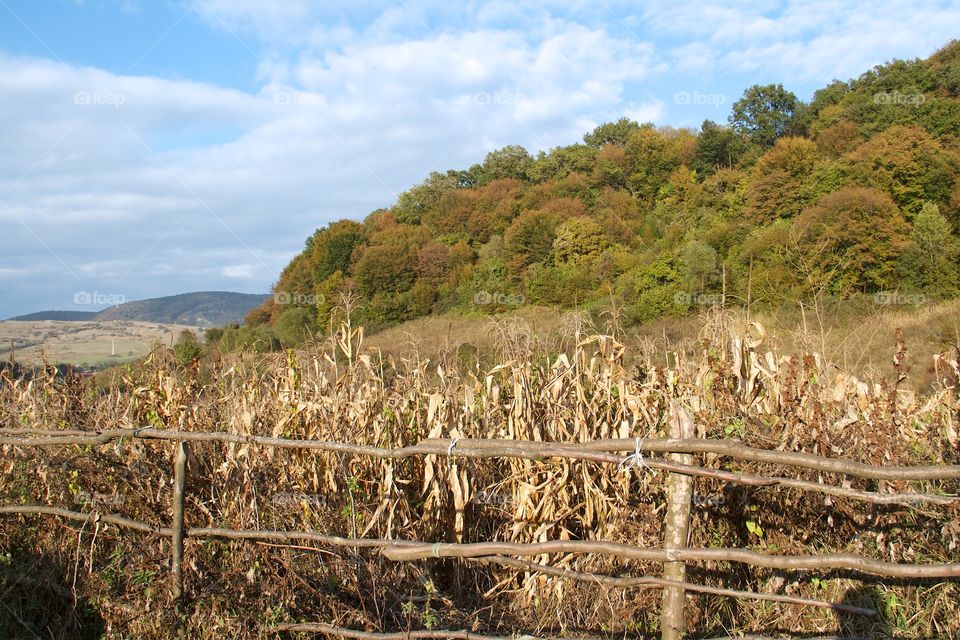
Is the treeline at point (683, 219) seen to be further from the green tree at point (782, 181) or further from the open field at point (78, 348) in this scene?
the open field at point (78, 348)

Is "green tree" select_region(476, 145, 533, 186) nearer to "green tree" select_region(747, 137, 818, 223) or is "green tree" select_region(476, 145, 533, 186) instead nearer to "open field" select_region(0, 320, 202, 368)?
"green tree" select_region(747, 137, 818, 223)

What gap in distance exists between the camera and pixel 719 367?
11.8 feet

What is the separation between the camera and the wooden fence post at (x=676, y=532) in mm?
2559

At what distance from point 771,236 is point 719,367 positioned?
25009 millimetres

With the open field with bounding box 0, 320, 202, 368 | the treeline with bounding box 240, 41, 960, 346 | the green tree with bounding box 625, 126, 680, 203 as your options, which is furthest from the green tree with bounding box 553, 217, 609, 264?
the open field with bounding box 0, 320, 202, 368

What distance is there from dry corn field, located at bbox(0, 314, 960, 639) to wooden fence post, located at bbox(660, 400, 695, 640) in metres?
0.02

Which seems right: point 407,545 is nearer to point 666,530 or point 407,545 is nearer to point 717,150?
point 666,530

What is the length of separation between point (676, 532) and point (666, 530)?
101 mm

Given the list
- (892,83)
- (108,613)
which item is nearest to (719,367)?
(108,613)

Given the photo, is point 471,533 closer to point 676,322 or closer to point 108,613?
point 108,613

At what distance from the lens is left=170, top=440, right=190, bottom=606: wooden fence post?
3090 mm

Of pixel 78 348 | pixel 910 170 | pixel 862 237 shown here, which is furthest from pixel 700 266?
pixel 78 348

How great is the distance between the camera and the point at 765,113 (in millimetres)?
45406

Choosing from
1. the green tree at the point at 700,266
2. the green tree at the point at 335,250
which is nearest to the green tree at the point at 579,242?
the green tree at the point at 700,266
